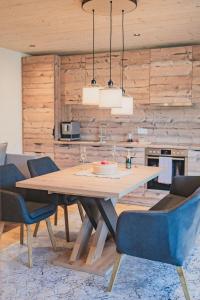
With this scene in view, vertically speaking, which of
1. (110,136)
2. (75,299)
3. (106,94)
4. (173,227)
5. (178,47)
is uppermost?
(178,47)

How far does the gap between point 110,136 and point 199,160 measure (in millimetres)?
1729

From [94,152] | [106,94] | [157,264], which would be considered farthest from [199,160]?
[106,94]

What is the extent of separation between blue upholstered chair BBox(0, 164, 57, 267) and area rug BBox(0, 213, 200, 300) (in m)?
0.19

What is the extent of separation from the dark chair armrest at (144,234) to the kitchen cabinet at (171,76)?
301 cm

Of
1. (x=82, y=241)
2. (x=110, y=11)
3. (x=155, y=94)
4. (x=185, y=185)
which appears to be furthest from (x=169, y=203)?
(x=155, y=94)

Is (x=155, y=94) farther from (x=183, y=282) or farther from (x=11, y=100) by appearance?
(x=183, y=282)

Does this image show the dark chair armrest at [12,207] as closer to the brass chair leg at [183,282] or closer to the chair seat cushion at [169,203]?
the chair seat cushion at [169,203]

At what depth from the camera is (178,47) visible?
493 cm

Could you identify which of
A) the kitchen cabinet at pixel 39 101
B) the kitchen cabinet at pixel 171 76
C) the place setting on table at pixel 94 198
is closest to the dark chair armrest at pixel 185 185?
the place setting on table at pixel 94 198

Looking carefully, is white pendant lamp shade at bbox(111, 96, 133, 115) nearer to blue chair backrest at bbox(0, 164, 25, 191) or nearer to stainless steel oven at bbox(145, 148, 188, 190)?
blue chair backrest at bbox(0, 164, 25, 191)

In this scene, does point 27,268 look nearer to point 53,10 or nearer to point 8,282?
point 8,282

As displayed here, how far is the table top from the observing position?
260 cm

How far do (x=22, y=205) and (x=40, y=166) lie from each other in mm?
912

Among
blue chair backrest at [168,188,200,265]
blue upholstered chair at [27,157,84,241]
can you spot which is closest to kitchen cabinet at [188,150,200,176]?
blue upholstered chair at [27,157,84,241]
